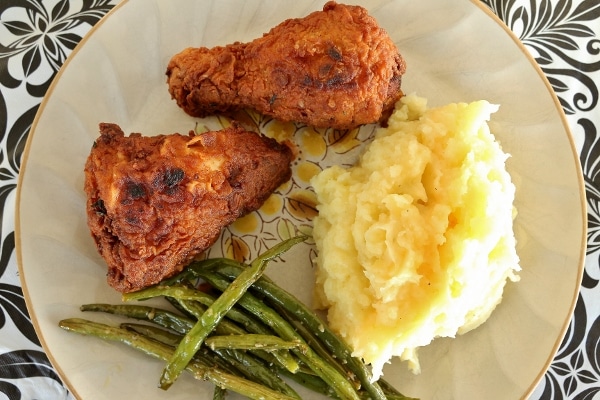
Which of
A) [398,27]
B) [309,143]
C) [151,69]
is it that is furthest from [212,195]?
[398,27]

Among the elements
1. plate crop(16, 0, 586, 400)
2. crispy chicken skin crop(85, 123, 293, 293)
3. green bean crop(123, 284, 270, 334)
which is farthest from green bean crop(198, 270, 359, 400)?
crispy chicken skin crop(85, 123, 293, 293)

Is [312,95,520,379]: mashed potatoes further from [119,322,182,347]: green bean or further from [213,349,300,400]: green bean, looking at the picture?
[119,322,182,347]: green bean

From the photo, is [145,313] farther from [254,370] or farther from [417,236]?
[417,236]

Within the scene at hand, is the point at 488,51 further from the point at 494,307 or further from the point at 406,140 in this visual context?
the point at 494,307

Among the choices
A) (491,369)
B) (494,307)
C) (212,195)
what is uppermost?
(212,195)

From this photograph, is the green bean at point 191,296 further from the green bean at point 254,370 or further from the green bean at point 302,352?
the green bean at point 254,370

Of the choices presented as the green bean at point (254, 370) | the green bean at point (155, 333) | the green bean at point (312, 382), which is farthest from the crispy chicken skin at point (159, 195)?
the green bean at point (312, 382)

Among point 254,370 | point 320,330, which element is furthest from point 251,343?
point 320,330
